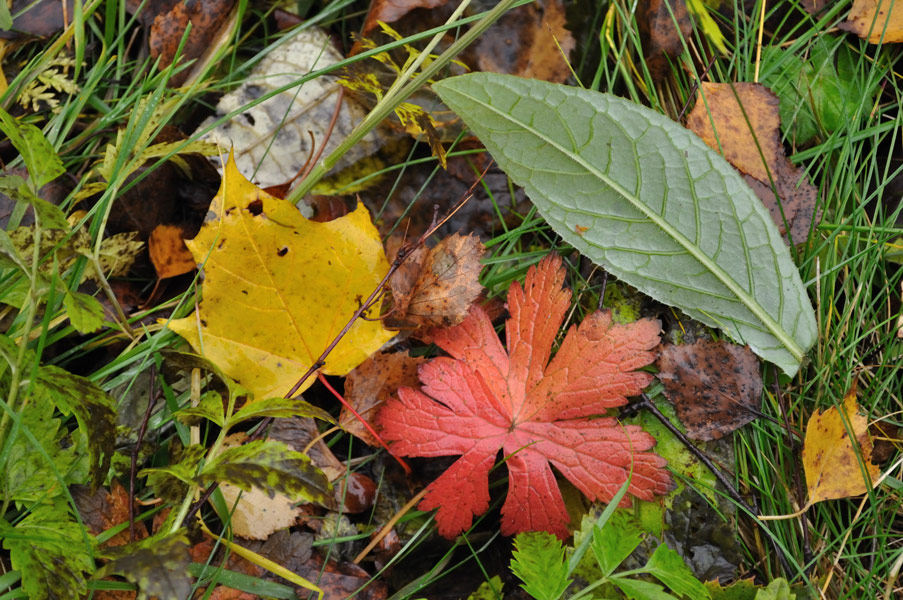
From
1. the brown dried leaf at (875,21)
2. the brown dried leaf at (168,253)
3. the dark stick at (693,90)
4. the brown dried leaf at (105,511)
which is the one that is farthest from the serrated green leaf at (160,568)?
the brown dried leaf at (875,21)

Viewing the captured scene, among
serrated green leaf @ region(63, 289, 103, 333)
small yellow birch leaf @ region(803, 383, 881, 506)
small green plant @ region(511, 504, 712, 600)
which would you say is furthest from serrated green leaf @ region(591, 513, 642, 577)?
serrated green leaf @ region(63, 289, 103, 333)

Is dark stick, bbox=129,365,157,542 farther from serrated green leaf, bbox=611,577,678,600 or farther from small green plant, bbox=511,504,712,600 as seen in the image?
A: serrated green leaf, bbox=611,577,678,600

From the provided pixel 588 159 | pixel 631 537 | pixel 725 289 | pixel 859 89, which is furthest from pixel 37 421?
pixel 859 89

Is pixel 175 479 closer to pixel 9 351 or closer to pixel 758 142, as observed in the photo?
pixel 9 351

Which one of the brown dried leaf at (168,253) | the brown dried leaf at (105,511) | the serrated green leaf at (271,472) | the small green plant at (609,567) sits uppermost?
the brown dried leaf at (168,253)

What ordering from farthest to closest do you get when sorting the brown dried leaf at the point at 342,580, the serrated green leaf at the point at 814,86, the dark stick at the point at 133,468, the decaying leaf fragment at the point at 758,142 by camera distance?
the serrated green leaf at the point at 814,86 → the decaying leaf fragment at the point at 758,142 → the brown dried leaf at the point at 342,580 → the dark stick at the point at 133,468

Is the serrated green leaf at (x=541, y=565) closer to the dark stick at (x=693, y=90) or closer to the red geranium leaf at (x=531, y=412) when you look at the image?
the red geranium leaf at (x=531, y=412)

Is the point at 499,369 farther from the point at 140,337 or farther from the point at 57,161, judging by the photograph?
the point at 57,161
